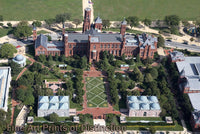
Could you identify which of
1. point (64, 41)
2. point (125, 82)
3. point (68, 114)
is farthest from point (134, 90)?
point (64, 41)

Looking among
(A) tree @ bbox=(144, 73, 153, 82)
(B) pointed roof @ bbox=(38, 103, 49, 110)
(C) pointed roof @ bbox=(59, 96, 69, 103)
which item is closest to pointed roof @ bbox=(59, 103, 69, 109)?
(C) pointed roof @ bbox=(59, 96, 69, 103)

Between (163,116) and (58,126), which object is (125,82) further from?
(58,126)

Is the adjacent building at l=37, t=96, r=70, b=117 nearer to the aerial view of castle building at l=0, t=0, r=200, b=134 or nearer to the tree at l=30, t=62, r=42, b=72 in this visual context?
the aerial view of castle building at l=0, t=0, r=200, b=134

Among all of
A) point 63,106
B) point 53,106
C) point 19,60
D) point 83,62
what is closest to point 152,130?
point 63,106

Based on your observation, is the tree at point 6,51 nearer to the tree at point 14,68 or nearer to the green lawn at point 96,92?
the tree at point 14,68

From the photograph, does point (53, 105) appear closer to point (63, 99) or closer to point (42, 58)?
point (63, 99)
